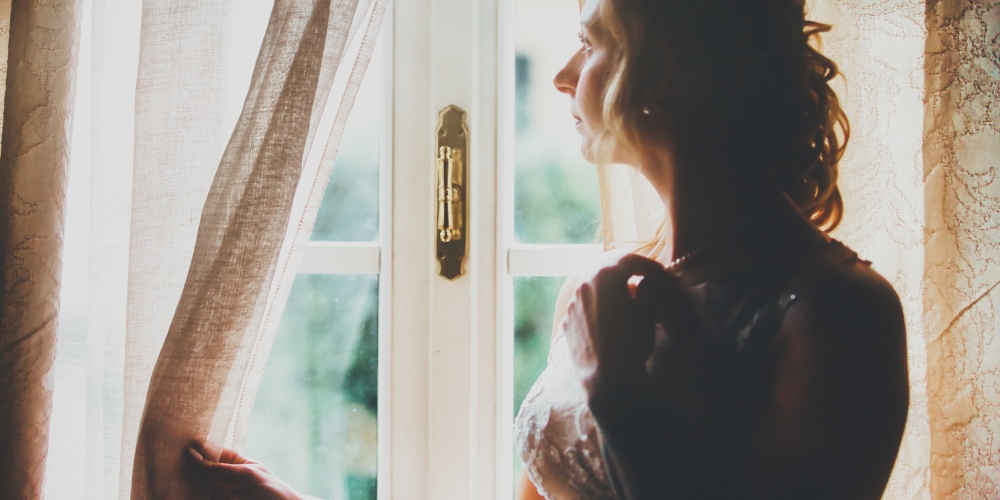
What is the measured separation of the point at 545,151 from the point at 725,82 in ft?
1.32

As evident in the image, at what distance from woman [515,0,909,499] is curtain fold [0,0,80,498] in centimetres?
66

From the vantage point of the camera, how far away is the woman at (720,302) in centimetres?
61

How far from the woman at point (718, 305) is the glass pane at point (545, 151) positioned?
0.25 metres

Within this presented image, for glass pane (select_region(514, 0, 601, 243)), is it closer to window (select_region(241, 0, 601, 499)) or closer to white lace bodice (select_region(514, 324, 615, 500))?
window (select_region(241, 0, 601, 499))

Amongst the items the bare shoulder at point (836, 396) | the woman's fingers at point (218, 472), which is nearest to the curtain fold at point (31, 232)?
the woman's fingers at point (218, 472)

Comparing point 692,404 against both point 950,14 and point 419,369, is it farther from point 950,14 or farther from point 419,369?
point 950,14

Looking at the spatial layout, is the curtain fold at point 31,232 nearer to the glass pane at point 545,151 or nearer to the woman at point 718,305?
the woman at point 718,305

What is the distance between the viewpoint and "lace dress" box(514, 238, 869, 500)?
656mm

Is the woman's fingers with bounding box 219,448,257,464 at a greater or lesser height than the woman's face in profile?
lesser

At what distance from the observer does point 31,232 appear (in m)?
0.82

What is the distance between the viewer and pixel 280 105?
777 mm

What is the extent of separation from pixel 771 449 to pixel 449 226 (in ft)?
1.93

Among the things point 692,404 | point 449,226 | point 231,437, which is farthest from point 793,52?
point 231,437

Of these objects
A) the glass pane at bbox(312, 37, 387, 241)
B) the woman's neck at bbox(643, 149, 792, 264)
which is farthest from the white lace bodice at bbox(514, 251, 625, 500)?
the glass pane at bbox(312, 37, 387, 241)
